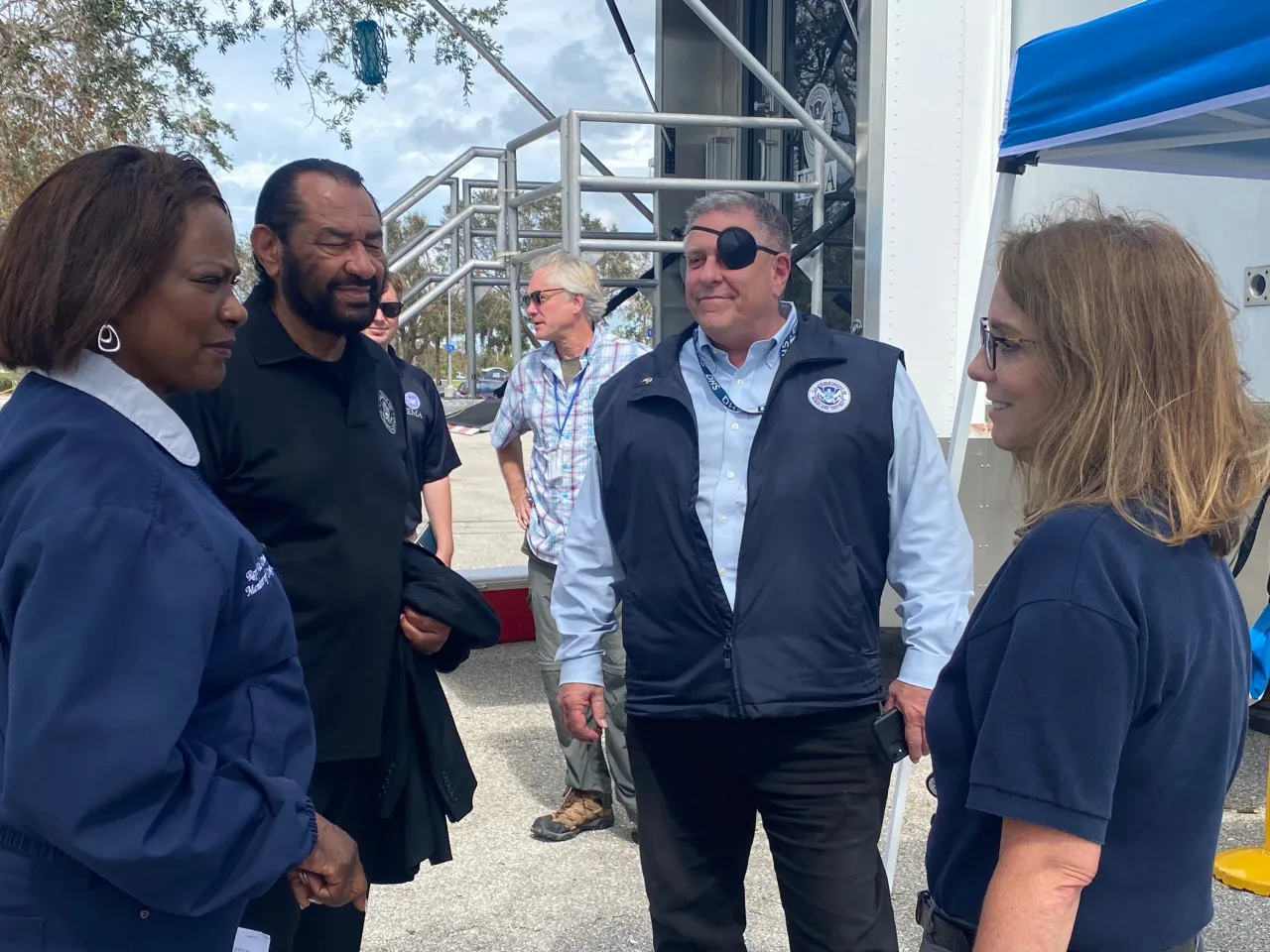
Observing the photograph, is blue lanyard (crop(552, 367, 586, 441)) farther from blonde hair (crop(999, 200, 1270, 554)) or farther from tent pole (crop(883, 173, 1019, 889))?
blonde hair (crop(999, 200, 1270, 554))

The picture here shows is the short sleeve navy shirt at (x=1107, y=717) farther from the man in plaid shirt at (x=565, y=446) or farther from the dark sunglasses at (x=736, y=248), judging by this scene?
the man in plaid shirt at (x=565, y=446)

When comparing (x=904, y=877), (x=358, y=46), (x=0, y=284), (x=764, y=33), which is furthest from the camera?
(x=358, y=46)

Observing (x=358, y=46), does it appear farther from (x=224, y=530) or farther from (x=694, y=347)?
(x=224, y=530)

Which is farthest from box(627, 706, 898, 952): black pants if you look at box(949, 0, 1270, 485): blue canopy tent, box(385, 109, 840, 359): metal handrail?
box(385, 109, 840, 359): metal handrail

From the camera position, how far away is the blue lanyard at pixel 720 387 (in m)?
2.51

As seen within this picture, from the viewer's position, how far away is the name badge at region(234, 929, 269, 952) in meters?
1.59

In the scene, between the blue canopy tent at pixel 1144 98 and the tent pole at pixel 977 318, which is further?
the tent pole at pixel 977 318

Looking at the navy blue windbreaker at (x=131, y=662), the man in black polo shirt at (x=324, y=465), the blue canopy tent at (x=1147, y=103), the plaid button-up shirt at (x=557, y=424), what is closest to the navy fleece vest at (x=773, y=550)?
the man in black polo shirt at (x=324, y=465)

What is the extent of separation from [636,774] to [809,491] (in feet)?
2.29

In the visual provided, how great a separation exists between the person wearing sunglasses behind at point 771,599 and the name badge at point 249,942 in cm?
97

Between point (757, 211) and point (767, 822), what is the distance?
1.35 meters

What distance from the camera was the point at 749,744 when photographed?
2.36 meters

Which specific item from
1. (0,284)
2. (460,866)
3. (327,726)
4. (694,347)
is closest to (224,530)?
(0,284)

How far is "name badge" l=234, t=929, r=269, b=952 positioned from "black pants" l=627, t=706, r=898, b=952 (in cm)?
100
